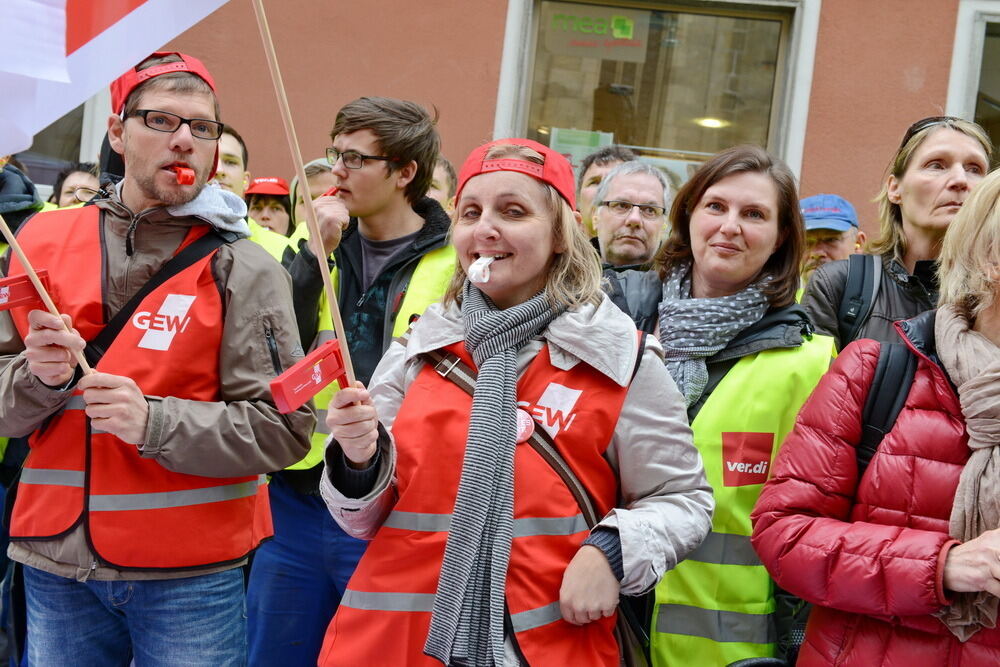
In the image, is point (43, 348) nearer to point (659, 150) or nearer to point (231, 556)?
point (231, 556)

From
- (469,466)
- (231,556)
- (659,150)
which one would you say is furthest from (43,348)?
(659,150)

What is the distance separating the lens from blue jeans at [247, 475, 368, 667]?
9.84 feet

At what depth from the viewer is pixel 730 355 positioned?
2645 millimetres

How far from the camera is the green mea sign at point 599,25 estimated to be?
254 inches

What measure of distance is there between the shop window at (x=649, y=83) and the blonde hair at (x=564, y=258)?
4.28 m

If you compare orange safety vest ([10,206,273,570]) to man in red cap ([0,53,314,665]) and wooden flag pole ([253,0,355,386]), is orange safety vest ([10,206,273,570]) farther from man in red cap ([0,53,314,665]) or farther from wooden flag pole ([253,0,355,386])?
wooden flag pole ([253,0,355,386])

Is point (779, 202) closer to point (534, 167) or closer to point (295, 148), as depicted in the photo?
point (534, 167)

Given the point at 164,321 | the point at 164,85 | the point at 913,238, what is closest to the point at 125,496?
the point at 164,321

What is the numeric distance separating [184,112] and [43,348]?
687 millimetres

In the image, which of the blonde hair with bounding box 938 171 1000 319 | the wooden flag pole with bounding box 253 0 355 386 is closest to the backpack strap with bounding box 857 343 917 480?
the blonde hair with bounding box 938 171 1000 319

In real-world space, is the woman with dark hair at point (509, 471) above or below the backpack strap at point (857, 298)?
below

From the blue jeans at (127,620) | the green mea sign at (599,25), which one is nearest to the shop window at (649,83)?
the green mea sign at (599,25)

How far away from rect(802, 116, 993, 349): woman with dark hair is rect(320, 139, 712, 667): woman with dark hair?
3.19 feet

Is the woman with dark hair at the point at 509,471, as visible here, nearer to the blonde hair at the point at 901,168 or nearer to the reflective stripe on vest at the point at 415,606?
the reflective stripe on vest at the point at 415,606
